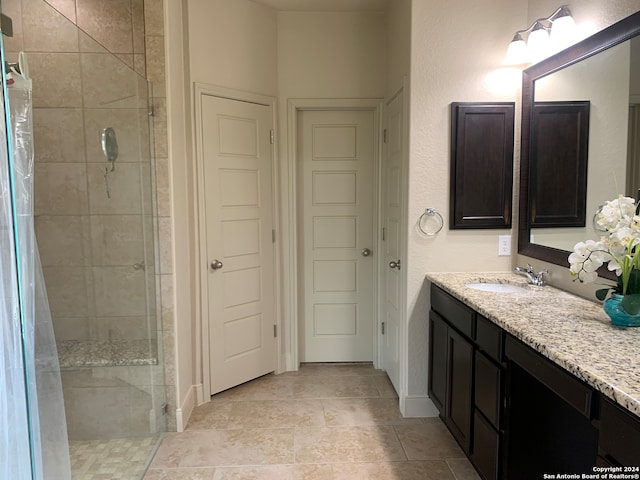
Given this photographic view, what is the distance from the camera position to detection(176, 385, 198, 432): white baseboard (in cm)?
245

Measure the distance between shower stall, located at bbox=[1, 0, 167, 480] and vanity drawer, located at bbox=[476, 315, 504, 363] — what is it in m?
1.71

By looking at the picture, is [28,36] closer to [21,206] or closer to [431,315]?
[21,206]

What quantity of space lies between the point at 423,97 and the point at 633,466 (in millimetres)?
1990

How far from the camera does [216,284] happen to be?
2869 millimetres

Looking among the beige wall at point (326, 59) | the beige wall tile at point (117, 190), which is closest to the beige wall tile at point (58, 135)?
the beige wall tile at point (117, 190)

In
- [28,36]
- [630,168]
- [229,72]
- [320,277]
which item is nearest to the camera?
[28,36]

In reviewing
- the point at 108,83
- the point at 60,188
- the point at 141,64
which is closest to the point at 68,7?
the point at 141,64

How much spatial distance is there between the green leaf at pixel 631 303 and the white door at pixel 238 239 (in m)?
2.26

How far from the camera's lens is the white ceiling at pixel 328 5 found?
2.97m

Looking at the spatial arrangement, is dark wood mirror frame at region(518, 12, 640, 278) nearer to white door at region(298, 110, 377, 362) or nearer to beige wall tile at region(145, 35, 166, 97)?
white door at region(298, 110, 377, 362)

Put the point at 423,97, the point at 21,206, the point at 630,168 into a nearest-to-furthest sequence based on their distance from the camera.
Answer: the point at 21,206 → the point at 630,168 → the point at 423,97

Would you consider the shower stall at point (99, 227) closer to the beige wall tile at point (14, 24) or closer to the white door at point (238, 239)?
the beige wall tile at point (14, 24)

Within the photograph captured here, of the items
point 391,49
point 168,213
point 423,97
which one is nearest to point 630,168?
point 423,97

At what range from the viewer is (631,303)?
1411 mm
